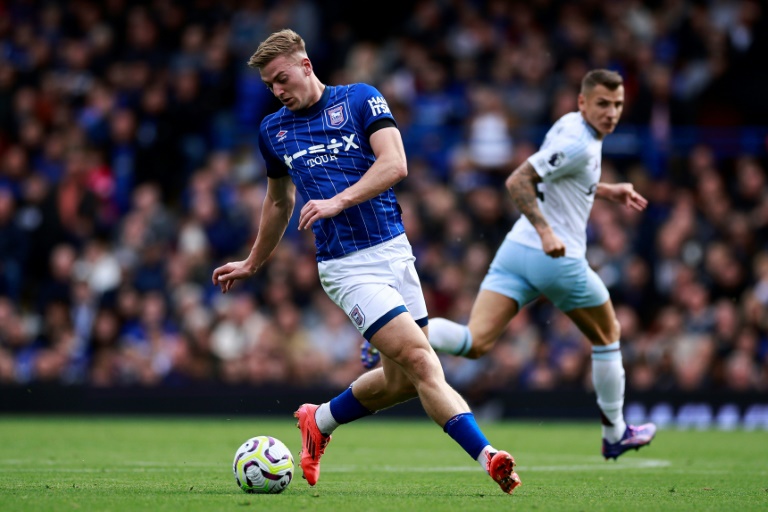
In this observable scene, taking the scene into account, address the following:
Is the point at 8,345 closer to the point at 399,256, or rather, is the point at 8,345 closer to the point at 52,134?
the point at 52,134

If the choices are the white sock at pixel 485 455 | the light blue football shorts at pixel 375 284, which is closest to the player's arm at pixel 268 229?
the light blue football shorts at pixel 375 284

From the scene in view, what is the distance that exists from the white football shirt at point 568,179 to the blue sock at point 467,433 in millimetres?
2584

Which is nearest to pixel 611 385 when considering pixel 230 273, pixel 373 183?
pixel 230 273

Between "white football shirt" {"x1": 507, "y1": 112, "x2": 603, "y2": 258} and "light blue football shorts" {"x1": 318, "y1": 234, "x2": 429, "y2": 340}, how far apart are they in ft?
6.53

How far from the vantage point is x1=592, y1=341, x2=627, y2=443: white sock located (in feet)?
30.3

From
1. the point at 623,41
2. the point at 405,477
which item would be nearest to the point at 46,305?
the point at 623,41

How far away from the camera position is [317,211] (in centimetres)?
660

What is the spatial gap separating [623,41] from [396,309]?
499 inches

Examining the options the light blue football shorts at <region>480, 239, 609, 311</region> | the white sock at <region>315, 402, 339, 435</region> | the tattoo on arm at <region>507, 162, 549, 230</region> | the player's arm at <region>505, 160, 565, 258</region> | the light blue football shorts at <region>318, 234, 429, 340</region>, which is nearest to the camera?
the light blue football shorts at <region>318, 234, 429, 340</region>

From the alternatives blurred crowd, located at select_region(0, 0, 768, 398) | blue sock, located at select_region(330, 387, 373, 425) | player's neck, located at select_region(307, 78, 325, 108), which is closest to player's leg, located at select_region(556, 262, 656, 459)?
blue sock, located at select_region(330, 387, 373, 425)

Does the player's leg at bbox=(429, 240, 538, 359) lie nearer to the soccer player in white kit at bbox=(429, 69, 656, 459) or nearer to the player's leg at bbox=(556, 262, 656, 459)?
the soccer player in white kit at bbox=(429, 69, 656, 459)

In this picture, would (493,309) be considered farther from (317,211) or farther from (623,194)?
(317,211)

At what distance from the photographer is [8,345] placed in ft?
55.6

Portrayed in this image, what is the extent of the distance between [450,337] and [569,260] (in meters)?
1.03
